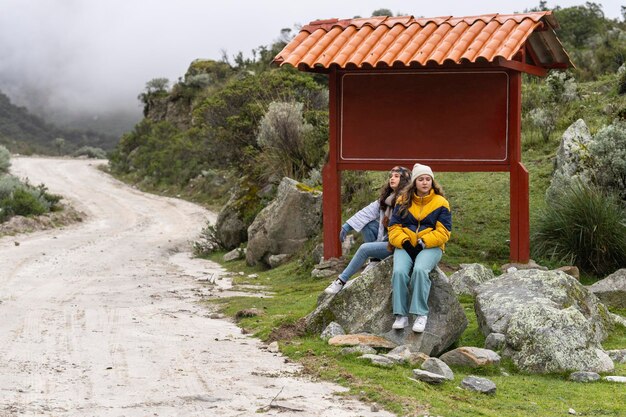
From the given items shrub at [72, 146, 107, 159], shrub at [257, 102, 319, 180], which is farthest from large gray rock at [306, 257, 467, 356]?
shrub at [72, 146, 107, 159]

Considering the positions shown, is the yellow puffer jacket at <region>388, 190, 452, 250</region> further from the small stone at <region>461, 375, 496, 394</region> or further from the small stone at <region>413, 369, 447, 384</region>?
the small stone at <region>461, 375, 496, 394</region>

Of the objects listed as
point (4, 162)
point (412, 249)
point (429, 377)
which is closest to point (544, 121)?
point (412, 249)

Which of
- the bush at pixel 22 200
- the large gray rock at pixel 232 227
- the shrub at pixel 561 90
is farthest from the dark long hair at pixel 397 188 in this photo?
the bush at pixel 22 200

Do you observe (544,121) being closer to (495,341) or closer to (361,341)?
(495,341)

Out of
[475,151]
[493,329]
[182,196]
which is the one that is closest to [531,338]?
[493,329]

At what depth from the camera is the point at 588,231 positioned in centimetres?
1369

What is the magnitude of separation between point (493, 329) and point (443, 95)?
5.86 meters

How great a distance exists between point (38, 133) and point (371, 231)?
83055 millimetres

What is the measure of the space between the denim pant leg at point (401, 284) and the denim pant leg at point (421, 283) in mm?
75

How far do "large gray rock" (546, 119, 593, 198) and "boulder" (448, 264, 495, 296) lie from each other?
3.32 meters

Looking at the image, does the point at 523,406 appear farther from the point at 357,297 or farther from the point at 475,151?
the point at 475,151

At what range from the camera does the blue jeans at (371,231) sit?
1092 cm

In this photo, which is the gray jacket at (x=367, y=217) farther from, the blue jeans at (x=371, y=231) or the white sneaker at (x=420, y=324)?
the white sneaker at (x=420, y=324)

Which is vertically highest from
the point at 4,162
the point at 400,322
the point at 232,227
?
the point at 4,162
